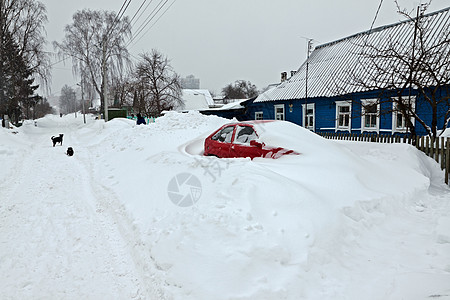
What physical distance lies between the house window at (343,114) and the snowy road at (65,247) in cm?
1453

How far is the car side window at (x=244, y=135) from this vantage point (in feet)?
22.0

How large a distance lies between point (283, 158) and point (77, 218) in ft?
13.3

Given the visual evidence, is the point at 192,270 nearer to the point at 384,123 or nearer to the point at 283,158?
the point at 283,158

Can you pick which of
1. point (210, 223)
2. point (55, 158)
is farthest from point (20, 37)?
point (210, 223)

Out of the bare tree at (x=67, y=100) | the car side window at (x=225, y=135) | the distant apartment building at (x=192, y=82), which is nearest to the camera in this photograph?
the car side window at (x=225, y=135)

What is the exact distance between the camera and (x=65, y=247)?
3.84 meters

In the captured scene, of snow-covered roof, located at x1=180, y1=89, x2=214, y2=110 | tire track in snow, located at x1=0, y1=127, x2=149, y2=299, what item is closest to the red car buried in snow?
tire track in snow, located at x1=0, y1=127, x2=149, y2=299

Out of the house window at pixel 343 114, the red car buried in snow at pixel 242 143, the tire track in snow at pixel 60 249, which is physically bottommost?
the tire track in snow at pixel 60 249

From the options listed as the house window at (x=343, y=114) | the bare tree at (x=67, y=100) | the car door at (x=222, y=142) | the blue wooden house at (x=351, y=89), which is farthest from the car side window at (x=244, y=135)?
the bare tree at (x=67, y=100)

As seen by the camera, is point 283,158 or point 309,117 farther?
point 309,117

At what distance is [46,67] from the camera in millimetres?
25141

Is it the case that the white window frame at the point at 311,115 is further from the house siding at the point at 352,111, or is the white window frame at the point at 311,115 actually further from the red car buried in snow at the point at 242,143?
the red car buried in snow at the point at 242,143

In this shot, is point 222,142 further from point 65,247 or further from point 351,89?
point 351,89

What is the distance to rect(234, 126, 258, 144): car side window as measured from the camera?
6.70 meters
